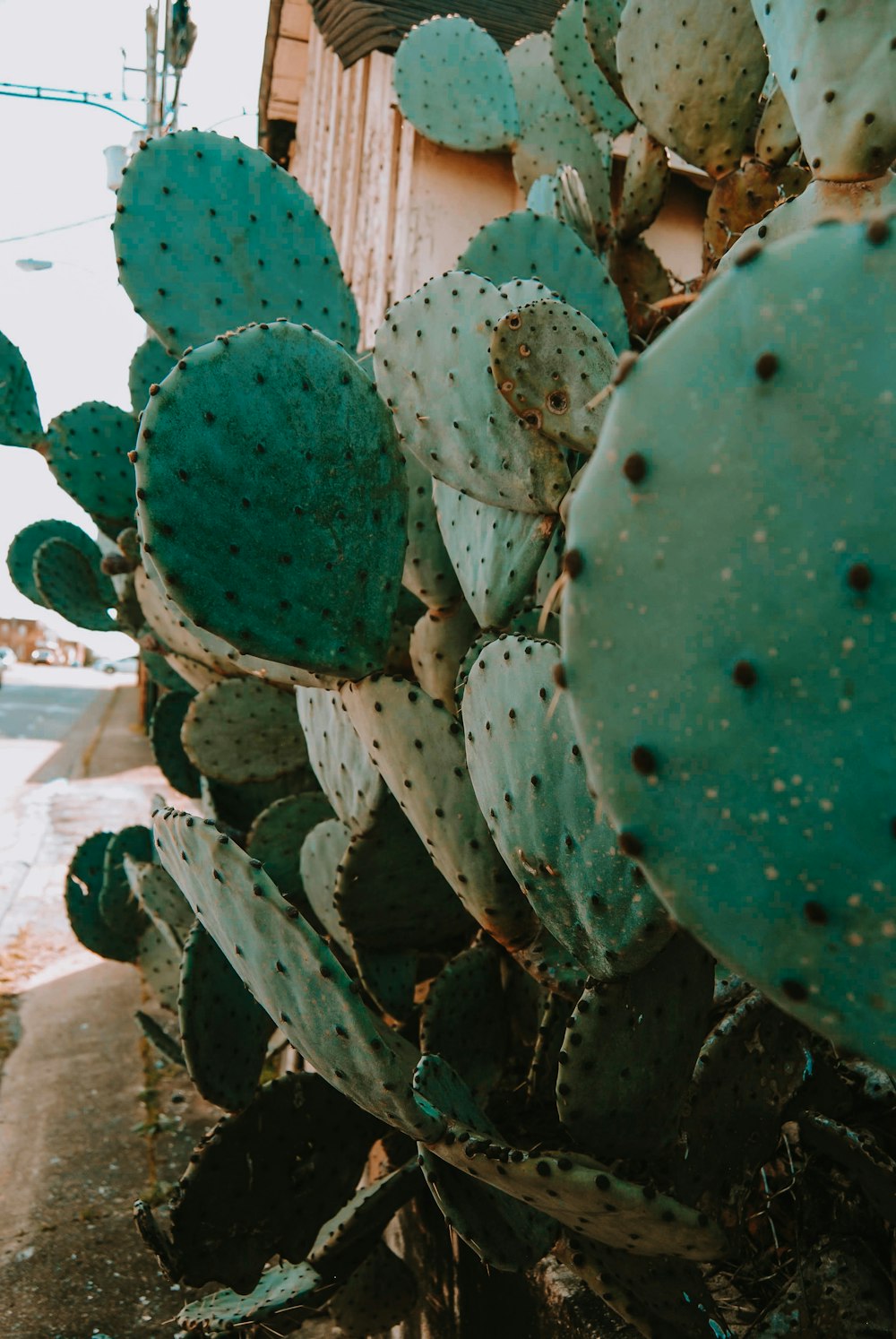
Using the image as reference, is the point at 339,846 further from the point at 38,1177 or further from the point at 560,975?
the point at 38,1177

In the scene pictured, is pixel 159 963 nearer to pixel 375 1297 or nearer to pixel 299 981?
pixel 375 1297

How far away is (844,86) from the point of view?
129 centimetres

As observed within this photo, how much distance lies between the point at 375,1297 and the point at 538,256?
6.87ft

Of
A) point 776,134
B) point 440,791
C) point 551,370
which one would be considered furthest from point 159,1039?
point 776,134

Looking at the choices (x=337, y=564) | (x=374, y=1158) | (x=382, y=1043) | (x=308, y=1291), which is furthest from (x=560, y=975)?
(x=374, y=1158)

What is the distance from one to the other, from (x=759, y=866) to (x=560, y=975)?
84cm

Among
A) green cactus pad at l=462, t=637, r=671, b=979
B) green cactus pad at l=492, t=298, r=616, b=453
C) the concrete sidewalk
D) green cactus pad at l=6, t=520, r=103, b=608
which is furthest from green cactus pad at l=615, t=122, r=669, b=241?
the concrete sidewalk

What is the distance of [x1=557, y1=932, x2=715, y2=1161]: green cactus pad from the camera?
1.32m

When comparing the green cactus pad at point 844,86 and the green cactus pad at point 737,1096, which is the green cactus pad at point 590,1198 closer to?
the green cactus pad at point 737,1096

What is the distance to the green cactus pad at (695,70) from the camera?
2385 mm

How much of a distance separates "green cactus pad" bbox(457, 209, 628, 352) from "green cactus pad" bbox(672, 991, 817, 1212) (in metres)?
1.49

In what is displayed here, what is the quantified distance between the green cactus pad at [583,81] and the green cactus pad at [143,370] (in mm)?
1557

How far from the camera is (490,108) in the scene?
3748mm

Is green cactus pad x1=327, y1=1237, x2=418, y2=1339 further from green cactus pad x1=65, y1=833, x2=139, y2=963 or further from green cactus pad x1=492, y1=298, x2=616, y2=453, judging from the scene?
green cactus pad x1=65, y1=833, x2=139, y2=963
